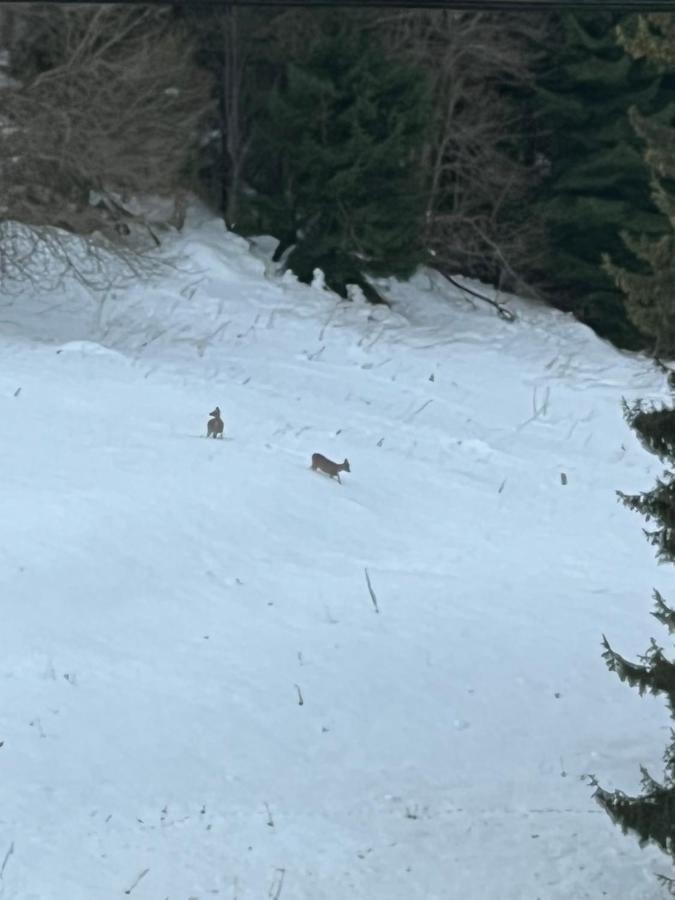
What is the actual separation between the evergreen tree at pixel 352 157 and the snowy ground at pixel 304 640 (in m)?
8.15

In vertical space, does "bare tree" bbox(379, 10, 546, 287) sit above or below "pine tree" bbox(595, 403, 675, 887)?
below

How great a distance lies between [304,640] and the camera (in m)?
8.52

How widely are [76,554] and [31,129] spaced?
354 inches

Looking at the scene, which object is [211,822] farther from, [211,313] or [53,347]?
[211,313]

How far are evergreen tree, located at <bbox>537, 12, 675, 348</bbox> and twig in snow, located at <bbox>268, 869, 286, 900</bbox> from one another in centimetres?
2170

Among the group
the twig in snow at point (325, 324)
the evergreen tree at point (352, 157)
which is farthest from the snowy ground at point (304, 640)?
the evergreen tree at point (352, 157)

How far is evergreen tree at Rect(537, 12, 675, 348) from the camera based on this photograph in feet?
87.7

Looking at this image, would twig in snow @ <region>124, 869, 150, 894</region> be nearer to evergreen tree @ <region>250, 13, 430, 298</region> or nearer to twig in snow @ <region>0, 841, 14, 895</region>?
twig in snow @ <region>0, 841, 14, 895</region>

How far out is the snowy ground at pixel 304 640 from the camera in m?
6.12

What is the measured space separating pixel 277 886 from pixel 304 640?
2859 millimetres

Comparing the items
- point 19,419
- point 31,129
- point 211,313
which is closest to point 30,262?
point 31,129

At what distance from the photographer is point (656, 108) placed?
27547mm

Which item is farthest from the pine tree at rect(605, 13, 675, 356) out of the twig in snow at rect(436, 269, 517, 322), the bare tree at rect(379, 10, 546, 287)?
the bare tree at rect(379, 10, 546, 287)

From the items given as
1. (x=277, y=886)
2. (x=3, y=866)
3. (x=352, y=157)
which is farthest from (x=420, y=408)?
(x=3, y=866)
